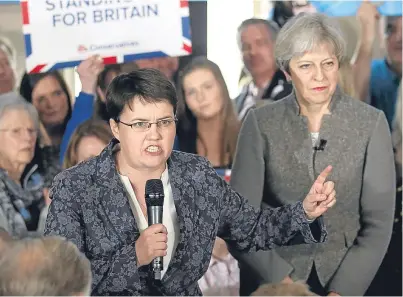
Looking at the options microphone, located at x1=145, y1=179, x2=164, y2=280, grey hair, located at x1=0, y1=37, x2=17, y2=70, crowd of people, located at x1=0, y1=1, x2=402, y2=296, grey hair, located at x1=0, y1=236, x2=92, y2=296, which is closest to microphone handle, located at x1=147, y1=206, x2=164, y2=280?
microphone, located at x1=145, y1=179, x2=164, y2=280

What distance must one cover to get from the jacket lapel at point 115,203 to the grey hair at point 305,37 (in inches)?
48.6

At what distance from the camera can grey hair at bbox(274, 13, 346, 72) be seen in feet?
12.2

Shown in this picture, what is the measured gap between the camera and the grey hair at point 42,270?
6.05 feet

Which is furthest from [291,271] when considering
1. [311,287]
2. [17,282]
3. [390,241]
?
[17,282]

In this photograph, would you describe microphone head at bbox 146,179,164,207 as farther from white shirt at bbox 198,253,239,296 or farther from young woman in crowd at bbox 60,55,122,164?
white shirt at bbox 198,253,239,296

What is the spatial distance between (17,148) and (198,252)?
4.01ft

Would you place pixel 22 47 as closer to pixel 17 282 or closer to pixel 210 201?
pixel 210 201

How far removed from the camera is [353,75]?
12.9 ft

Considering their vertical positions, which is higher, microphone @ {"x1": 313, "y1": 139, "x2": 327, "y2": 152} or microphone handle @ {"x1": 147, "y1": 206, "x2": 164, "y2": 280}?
microphone @ {"x1": 313, "y1": 139, "x2": 327, "y2": 152}

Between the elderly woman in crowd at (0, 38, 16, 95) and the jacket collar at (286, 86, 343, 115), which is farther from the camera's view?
the jacket collar at (286, 86, 343, 115)

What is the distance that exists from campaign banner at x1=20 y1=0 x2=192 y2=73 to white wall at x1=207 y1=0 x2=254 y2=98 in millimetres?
132

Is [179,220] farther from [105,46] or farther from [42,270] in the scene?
[42,270]

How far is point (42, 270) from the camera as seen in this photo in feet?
6.15

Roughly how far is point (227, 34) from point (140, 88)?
95 cm
